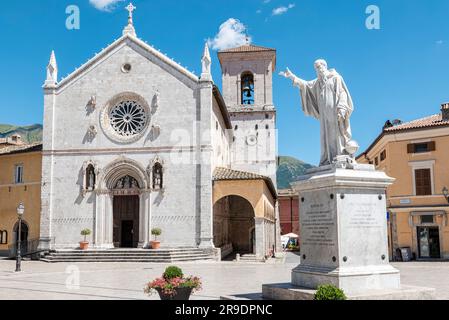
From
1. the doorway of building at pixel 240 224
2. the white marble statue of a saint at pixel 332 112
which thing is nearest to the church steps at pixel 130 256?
the doorway of building at pixel 240 224

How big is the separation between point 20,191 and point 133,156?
10.4 meters

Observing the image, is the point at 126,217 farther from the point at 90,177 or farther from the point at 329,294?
the point at 329,294

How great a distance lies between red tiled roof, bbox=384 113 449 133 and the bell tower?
13977mm

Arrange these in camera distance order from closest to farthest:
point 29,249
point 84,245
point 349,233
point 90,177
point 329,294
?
point 329,294 < point 349,233 < point 84,245 < point 90,177 < point 29,249

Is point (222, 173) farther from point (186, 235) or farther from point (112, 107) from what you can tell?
point (112, 107)

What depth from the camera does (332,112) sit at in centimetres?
1038

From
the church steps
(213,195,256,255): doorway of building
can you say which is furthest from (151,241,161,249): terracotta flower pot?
(213,195,256,255): doorway of building

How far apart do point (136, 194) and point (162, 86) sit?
756 cm

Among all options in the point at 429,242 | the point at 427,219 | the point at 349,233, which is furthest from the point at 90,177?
the point at 349,233

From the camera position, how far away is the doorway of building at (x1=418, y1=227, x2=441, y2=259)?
30188mm

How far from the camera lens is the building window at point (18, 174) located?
121 ft

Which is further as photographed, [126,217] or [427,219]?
[126,217]

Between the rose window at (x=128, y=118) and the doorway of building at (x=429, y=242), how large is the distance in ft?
64.1

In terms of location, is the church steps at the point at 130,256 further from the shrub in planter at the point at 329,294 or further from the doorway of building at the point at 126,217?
the shrub in planter at the point at 329,294
